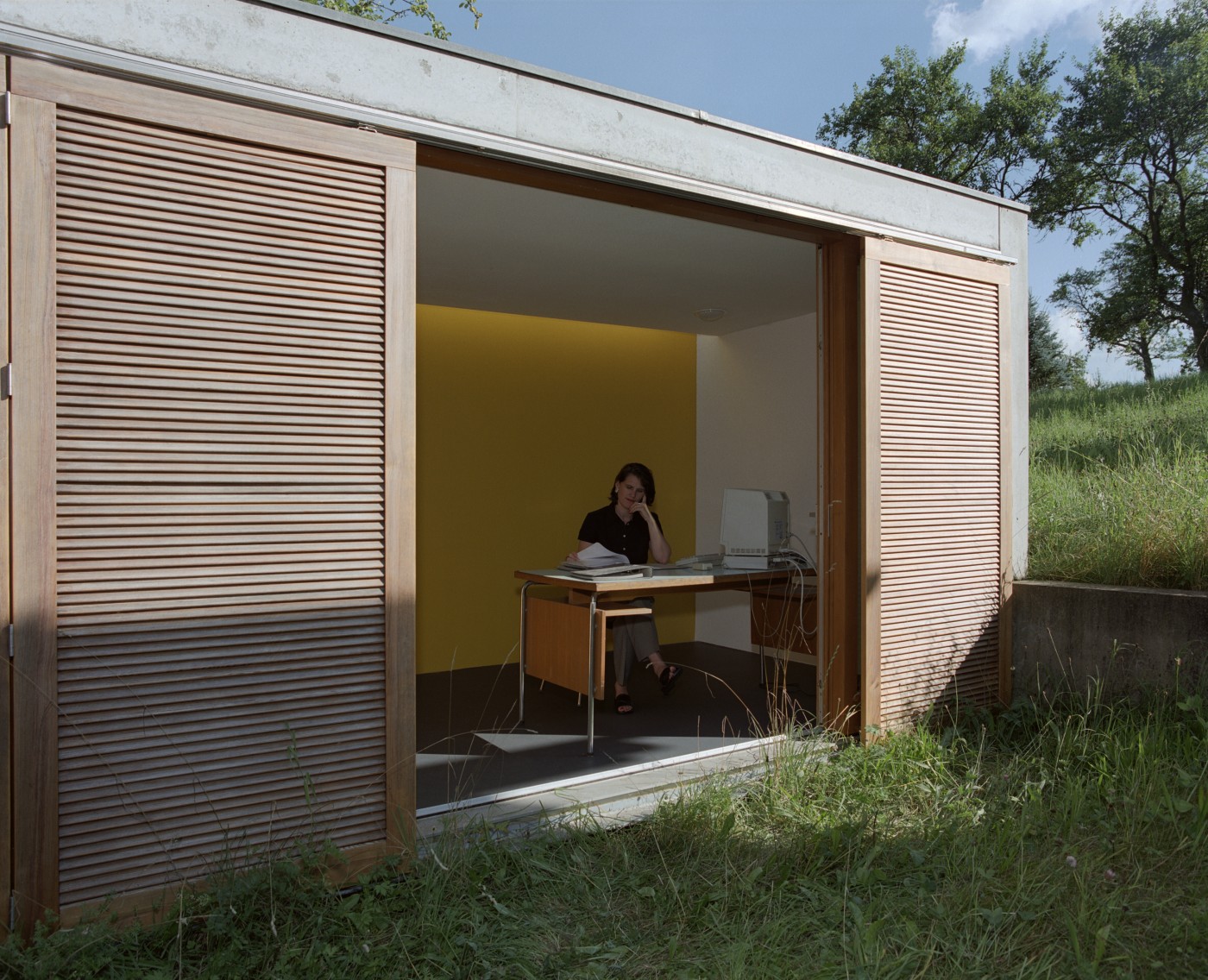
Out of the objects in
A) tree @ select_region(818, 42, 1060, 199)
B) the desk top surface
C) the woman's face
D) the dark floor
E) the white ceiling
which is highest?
tree @ select_region(818, 42, 1060, 199)

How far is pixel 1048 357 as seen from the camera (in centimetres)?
2120

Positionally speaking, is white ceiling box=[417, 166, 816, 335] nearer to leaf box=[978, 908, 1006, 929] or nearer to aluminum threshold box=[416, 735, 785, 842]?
aluminum threshold box=[416, 735, 785, 842]

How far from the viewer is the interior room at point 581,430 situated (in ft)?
14.7

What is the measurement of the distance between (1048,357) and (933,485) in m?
19.2

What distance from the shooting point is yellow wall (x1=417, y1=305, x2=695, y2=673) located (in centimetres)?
→ 650

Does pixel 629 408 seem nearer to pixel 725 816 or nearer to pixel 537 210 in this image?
pixel 537 210

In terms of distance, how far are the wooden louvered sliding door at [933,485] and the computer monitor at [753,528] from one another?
3.08 ft

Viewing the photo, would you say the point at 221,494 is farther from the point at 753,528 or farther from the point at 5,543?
the point at 753,528

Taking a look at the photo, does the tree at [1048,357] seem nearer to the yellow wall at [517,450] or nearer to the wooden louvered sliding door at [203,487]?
the yellow wall at [517,450]

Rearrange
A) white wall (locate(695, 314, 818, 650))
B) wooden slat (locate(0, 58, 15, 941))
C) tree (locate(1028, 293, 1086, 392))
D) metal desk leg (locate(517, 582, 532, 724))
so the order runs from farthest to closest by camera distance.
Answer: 1. tree (locate(1028, 293, 1086, 392))
2. white wall (locate(695, 314, 818, 650))
3. metal desk leg (locate(517, 582, 532, 724))
4. wooden slat (locate(0, 58, 15, 941))

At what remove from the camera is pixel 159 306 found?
259 cm

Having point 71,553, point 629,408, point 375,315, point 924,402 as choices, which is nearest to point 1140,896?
point 924,402

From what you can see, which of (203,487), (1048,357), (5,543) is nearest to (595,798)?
(203,487)

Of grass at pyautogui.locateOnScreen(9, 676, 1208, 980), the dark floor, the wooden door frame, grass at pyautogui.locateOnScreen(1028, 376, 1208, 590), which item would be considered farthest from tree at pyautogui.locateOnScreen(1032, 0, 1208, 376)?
grass at pyautogui.locateOnScreen(9, 676, 1208, 980)
